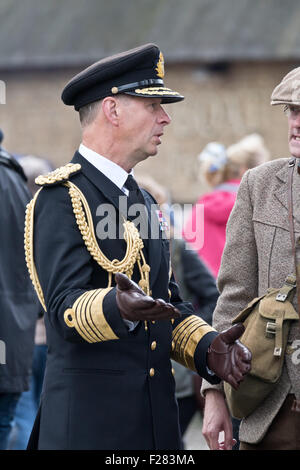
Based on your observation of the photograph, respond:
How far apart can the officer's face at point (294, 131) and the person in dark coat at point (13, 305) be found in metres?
2.10

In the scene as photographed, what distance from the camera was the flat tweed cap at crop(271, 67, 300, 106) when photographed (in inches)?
133

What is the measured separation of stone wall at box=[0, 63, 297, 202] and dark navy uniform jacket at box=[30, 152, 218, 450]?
16719 mm

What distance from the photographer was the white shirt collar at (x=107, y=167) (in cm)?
337

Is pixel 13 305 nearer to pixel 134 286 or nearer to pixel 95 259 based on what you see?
pixel 95 259

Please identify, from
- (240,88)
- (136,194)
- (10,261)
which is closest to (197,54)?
(240,88)

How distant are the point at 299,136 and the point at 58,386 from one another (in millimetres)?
1244

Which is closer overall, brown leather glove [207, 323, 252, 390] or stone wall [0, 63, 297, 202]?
brown leather glove [207, 323, 252, 390]

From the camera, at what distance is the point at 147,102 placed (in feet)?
11.2

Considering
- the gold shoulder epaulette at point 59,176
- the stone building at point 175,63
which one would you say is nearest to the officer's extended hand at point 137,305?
the gold shoulder epaulette at point 59,176

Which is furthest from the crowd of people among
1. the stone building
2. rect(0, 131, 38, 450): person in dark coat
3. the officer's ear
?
the stone building

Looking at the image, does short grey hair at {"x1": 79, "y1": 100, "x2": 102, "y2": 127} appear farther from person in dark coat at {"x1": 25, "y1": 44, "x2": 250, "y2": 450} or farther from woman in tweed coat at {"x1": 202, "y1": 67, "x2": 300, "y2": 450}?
woman in tweed coat at {"x1": 202, "y1": 67, "x2": 300, "y2": 450}

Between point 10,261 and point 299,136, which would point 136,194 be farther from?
point 10,261

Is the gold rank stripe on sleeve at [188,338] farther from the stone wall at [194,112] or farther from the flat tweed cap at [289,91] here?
the stone wall at [194,112]

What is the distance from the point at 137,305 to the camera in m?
2.77
